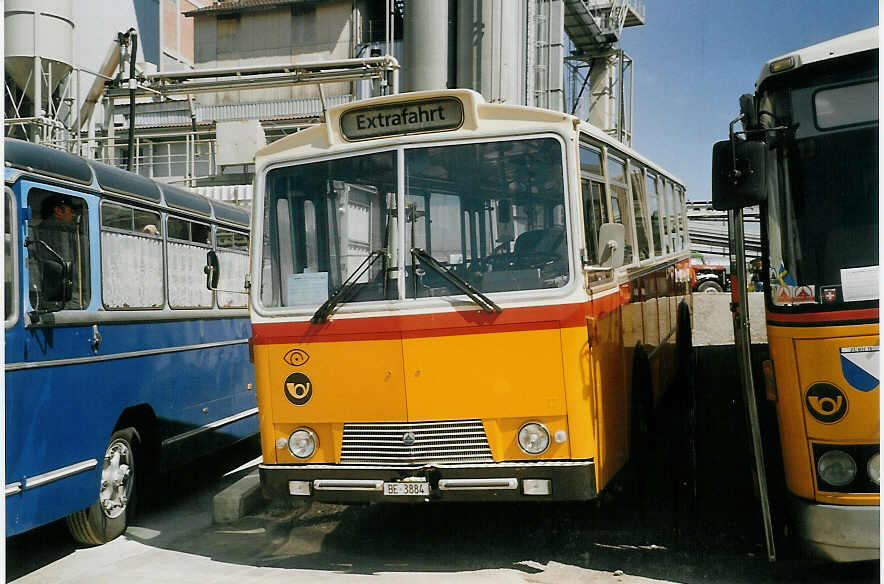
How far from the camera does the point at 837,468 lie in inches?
203

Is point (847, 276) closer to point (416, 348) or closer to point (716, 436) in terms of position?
point (416, 348)

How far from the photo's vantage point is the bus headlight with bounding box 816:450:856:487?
5.14 m

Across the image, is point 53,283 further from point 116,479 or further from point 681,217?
point 681,217

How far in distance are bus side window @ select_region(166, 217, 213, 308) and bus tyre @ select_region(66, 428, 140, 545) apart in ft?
5.13

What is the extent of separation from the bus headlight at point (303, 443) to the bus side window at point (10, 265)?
6.65 feet

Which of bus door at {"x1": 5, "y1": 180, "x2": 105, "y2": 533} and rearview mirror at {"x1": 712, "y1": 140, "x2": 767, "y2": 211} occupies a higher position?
rearview mirror at {"x1": 712, "y1": 140, "x2": 767, "y2": 211}

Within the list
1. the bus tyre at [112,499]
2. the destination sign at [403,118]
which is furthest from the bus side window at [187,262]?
the destination sign at [403,118]


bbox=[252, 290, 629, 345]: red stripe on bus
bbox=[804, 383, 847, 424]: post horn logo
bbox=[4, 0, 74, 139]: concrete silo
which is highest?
bbox=[4, 0, 74, 139]: concrete silo

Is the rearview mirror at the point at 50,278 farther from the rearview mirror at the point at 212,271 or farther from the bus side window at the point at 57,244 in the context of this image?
the rearview mirror at the point at 212,271

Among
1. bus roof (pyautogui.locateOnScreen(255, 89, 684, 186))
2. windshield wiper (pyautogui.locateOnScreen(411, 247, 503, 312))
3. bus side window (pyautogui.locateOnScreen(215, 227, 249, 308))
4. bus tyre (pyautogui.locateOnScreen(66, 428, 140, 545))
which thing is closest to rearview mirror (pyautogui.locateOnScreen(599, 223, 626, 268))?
bus roof (pyautogui.locateOnScreen(255, 89, 684, 186))

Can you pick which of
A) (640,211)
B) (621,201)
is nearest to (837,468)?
(621,201)

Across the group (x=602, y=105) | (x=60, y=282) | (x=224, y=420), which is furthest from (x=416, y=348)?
(x=602, y=105)

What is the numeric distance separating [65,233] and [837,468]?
5.53 metres

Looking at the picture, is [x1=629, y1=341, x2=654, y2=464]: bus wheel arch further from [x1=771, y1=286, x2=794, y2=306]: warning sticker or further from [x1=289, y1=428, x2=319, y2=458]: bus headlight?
[x1=289, y1=428, x2=319, y2=458]: bus headlight
